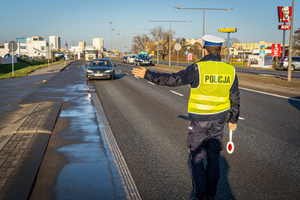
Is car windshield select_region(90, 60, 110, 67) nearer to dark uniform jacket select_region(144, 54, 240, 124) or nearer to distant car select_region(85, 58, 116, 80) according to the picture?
distant car select_region(85, 58, 116, 80)

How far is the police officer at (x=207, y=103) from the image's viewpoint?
3227mm

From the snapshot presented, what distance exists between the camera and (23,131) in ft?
21.7

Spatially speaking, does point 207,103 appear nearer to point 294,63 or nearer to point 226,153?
point 226,153

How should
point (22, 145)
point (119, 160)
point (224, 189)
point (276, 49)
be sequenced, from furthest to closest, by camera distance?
1. point (276, 49)
2. point (22, 145)
3. point (119, 160)
4. point (224, 189)

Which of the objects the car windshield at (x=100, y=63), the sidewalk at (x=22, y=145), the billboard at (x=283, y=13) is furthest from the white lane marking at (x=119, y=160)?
the billboard at (x=283, y=13)

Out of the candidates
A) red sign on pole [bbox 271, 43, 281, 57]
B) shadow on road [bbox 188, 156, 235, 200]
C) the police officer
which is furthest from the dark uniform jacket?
red sign on pole [bbox 271, 43, 281, 57]

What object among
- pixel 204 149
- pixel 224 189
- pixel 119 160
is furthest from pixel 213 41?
pixel 119 160

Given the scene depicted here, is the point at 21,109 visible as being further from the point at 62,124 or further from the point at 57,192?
the point at 57,192

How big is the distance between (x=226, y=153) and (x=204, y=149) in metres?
A: 2.22

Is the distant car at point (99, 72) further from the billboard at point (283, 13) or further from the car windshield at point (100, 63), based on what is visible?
the billboard at point (283, 13)

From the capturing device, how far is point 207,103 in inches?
129

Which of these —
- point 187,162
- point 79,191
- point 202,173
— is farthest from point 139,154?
point 202,173

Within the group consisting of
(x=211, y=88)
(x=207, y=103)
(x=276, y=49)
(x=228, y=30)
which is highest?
(x=228, y=30)

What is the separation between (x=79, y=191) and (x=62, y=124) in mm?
4228
